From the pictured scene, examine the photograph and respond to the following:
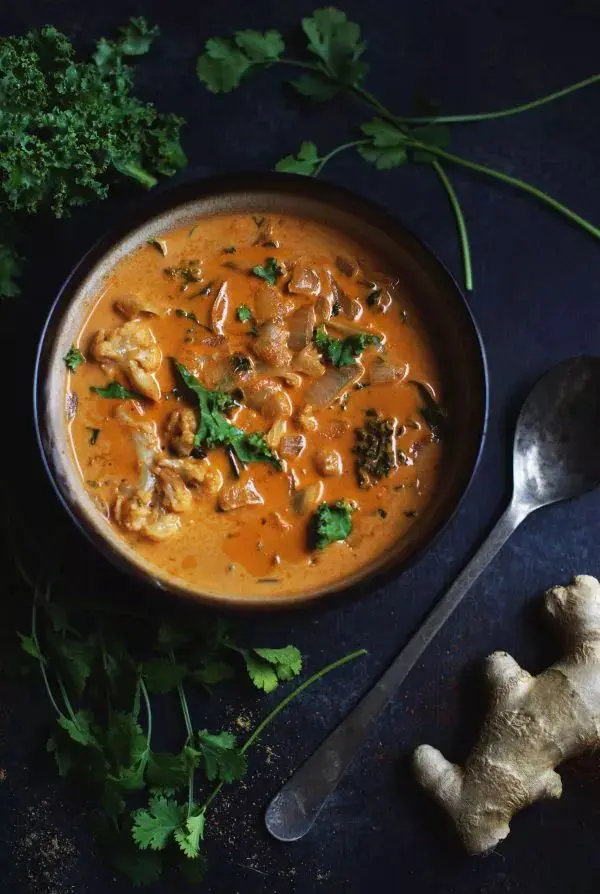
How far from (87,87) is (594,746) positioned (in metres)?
3.49

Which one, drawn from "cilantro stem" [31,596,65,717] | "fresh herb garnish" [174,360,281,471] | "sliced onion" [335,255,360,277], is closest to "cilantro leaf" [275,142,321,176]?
"sliced onion" [335,255,360,277]

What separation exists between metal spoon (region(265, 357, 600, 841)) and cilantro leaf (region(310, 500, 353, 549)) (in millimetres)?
639

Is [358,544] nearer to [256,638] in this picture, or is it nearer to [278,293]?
[256,638]

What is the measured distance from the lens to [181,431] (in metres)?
3.51

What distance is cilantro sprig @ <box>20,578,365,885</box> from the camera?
145 inches

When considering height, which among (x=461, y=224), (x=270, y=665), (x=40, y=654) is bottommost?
(x=40, y=654)

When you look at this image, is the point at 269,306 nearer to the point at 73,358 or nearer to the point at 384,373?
the point at 384,373

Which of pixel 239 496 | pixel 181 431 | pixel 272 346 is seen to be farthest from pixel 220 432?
pixel 272 346

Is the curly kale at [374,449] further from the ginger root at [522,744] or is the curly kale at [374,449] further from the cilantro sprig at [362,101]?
the ginger root at [522,744]

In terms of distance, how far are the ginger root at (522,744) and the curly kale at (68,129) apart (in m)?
2.66

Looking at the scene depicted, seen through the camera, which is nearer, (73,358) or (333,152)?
(73,358)

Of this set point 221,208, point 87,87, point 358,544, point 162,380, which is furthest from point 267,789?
point 87,87

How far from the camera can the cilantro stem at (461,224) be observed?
160 inches

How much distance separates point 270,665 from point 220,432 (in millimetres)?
1025
